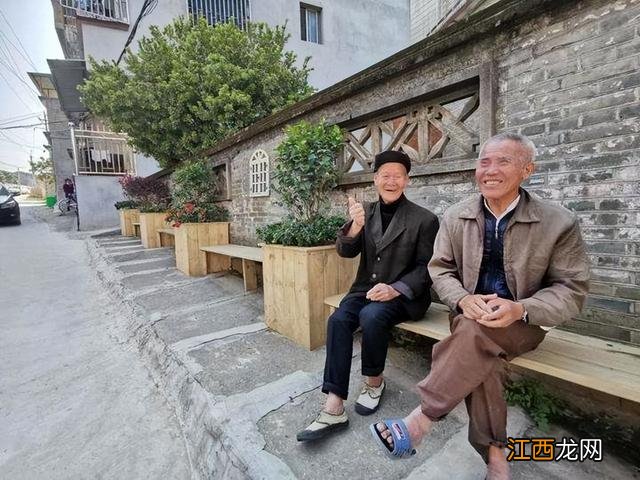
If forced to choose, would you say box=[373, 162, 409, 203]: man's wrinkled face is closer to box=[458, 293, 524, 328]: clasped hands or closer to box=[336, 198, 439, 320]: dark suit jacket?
box=[336, 198, 439, 320]: dark suit jacket

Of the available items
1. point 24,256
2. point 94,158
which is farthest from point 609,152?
point 94,158

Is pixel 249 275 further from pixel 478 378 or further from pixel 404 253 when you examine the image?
pixel 478 378

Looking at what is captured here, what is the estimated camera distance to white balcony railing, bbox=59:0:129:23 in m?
10.3

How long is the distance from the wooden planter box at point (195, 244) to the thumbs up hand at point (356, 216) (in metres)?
3.53

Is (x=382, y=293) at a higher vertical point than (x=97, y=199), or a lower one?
lower

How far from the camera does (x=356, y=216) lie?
216 centimetres

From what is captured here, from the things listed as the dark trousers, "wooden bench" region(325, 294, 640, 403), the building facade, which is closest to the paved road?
the dark trousers

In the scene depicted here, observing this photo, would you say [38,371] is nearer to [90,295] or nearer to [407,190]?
[90,295]

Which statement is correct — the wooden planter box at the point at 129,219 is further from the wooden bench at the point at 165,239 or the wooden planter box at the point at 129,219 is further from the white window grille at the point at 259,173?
the white window grille at the point at 259,173

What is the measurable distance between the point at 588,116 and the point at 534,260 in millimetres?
885

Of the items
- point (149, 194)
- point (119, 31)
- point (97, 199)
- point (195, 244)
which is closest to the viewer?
point (195, 244)

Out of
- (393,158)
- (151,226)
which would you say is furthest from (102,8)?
(393,158)

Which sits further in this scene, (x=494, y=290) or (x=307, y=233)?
(x=307, y=233)

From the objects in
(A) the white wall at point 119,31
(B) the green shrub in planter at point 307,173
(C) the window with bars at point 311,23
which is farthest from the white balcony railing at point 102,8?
→ (B) the green shrub in planter at point 307,173
